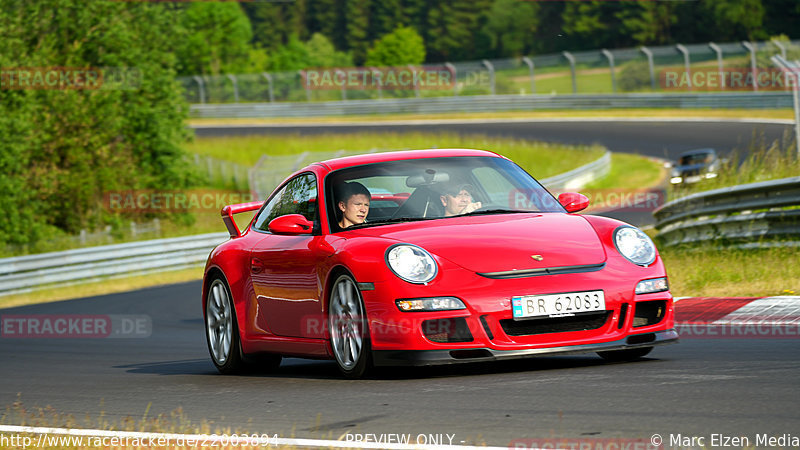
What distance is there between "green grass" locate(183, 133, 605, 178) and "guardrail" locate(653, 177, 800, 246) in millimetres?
19645

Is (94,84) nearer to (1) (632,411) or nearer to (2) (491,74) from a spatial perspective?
(2) (491,74)

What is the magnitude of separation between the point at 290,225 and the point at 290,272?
1.07 feet

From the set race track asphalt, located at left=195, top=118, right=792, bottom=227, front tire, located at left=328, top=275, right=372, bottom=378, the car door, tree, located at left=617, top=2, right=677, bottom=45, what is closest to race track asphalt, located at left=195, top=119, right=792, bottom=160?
race track asphalt, located at left=195, top=118, right=792, bottom=227

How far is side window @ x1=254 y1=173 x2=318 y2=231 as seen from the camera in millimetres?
8120

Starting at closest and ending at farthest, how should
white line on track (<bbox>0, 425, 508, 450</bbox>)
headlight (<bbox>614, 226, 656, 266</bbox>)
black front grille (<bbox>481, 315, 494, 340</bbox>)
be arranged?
white line on track (<bbox>0, 425, 508, 450</bbox>) → black front grille (<bbox>481, 315, 494, 340</bbox>) → headlight (<bbox>614, 226, 656, 266</bbox>)

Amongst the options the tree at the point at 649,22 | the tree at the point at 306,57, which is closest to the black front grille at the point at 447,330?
the tree at the point at 649,22

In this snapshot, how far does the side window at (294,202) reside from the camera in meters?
8.12

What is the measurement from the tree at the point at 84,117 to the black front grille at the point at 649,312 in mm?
24904

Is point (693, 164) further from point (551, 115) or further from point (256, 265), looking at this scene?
point (256, 265)

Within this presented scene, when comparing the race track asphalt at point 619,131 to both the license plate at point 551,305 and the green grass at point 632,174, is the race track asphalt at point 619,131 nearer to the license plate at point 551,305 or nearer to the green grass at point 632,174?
the green grass at point 632,174

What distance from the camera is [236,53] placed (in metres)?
92.6

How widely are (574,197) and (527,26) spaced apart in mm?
100602

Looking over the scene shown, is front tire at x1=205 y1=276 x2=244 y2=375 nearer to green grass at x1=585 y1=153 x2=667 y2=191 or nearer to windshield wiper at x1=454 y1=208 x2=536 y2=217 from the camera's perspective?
windshield wiper at x1=454 y1=208 x2=536 y2=217

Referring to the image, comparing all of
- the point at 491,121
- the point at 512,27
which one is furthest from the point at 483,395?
the point at 512,27
